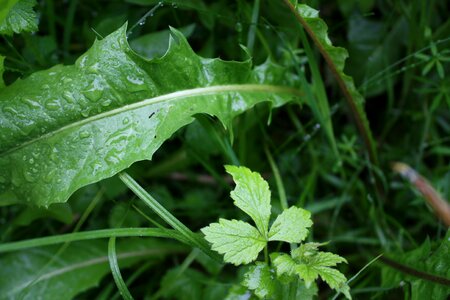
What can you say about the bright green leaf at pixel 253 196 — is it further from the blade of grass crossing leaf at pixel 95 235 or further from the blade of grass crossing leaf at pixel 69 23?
the blade of grass crossing leaf at pixel 69 23

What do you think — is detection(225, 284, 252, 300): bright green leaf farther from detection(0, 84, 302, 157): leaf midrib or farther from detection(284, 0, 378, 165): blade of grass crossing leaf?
Answer: detection(284, 0, 378, 165): blade of grass crossing leaf

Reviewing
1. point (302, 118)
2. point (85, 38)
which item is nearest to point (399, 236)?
point (302, 118)

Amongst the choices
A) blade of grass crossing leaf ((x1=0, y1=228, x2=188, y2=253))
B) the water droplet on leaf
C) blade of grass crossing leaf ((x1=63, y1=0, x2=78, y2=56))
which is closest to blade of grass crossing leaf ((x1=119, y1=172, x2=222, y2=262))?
blade of grass crossing leaf ((x1=0, y1=228, x2=188, y2=253))

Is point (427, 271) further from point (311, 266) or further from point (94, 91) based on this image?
point (94, 91)

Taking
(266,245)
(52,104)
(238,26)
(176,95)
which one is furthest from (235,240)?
(238,26)

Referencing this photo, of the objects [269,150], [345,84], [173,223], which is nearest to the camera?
[173,223]

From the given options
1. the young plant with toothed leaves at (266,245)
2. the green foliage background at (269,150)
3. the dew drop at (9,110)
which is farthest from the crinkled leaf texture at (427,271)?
the dew drop at (9,110)
